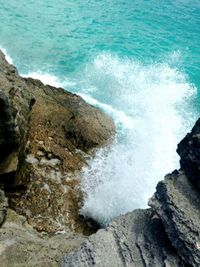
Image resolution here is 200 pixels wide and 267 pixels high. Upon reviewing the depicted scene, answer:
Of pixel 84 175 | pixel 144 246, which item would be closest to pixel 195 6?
pixel 84 175

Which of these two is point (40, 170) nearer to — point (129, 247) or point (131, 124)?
point (129, 247)

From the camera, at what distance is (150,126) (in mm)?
16906

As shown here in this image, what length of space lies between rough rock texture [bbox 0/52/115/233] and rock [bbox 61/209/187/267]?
115 inches

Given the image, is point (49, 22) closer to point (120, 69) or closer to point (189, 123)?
point (120, 69)

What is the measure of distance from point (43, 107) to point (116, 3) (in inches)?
649

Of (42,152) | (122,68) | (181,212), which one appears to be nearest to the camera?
(181,212)

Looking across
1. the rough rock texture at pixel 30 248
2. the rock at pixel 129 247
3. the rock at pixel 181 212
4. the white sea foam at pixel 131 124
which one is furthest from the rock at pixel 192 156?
the white sea foam at pixel 131 124

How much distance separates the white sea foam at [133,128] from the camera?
38.1ft

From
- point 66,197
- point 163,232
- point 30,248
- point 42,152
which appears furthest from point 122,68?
point 163,232

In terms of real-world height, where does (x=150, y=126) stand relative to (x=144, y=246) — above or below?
below

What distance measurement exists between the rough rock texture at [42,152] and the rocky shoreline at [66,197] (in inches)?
0.9

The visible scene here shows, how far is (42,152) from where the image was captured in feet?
37.4

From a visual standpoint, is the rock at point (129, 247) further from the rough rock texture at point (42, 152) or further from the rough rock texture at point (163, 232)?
the rough rock texture at point (42, 152)

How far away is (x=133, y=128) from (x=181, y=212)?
32.4 feet
